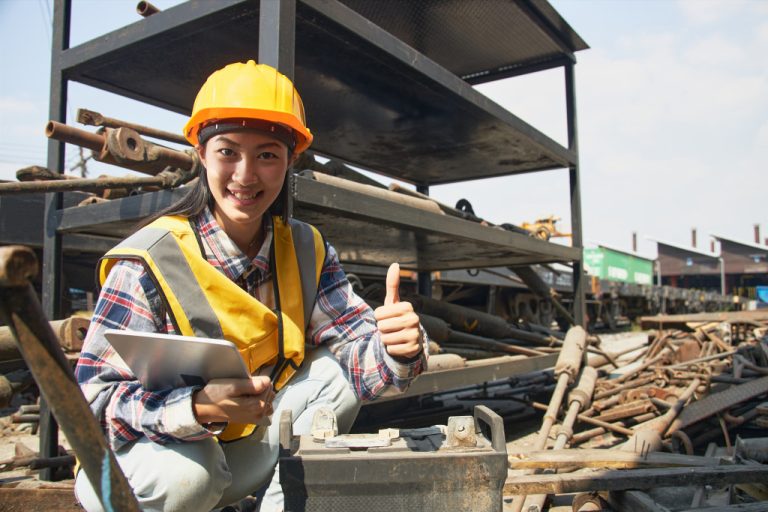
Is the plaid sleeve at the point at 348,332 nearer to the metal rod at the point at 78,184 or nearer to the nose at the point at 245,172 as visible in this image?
the nose at the point at 245,172

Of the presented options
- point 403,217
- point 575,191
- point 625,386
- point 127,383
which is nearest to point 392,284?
point 127,383

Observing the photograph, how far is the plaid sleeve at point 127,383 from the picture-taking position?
125 centimetres

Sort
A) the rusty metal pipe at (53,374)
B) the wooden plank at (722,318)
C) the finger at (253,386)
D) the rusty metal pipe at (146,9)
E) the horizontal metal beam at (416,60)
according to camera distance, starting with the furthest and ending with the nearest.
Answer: the wooden plank at (722,318), the rusty metal pipe at (146,9), the horizontal metal beam at (416,60), the finger at (253,386), the rusty metal pipe at (53,374)

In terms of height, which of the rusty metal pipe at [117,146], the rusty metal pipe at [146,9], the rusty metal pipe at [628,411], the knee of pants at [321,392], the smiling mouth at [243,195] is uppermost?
the rusty metal pipe at [146,9]

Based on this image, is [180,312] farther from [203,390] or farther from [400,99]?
[400,99]

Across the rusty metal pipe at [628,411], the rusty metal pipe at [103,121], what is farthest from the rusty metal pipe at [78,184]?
the rusty metal pipe at [628,411]

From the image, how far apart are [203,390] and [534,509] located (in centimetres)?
159

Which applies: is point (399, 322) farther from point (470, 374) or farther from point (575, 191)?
point (575, 191)

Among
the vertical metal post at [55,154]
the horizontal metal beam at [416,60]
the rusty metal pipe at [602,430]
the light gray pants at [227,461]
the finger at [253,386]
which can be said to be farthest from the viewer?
the rusty metal pipe at [602,430]

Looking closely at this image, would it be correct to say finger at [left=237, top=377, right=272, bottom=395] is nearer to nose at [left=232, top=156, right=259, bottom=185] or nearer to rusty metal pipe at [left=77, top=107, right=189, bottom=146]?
nose at [left=232, top=156, right=259, bottom=185]

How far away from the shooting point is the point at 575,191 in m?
5.49

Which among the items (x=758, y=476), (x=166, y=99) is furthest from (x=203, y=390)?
(x=166, y=99)

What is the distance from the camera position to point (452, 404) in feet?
17.9

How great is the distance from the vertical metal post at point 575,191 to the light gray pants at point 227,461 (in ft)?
13.5
